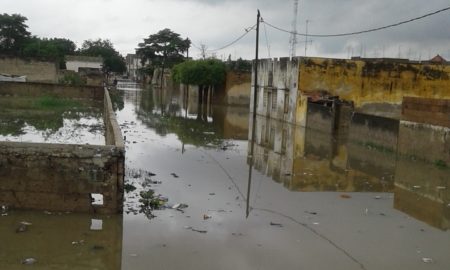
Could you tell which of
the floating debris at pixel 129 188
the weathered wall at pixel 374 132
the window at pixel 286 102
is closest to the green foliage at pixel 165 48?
the window at pixel 286 102

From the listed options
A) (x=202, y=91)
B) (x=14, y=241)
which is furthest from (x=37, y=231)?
(x=202, y=91)

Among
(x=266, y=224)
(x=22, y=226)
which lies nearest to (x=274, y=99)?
(x=266, y=224)

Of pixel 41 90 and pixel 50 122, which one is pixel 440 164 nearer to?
pixel 50 122

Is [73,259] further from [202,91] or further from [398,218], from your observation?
[202,91]

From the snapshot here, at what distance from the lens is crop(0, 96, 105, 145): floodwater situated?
1562cm

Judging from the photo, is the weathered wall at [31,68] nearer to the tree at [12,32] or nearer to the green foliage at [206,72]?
the green foliage at [206,72]

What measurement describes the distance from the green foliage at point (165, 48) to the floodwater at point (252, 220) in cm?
6317

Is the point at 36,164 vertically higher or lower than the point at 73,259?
higher

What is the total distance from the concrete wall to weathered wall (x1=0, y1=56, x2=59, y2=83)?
140 ft

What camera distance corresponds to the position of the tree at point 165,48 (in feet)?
253

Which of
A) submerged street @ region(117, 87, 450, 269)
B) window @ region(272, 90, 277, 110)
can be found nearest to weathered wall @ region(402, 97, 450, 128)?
submerged street @ region(117, 87, 450, 269)

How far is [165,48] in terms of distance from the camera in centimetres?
7744

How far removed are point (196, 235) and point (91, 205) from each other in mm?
1825

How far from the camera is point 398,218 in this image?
895 cm
